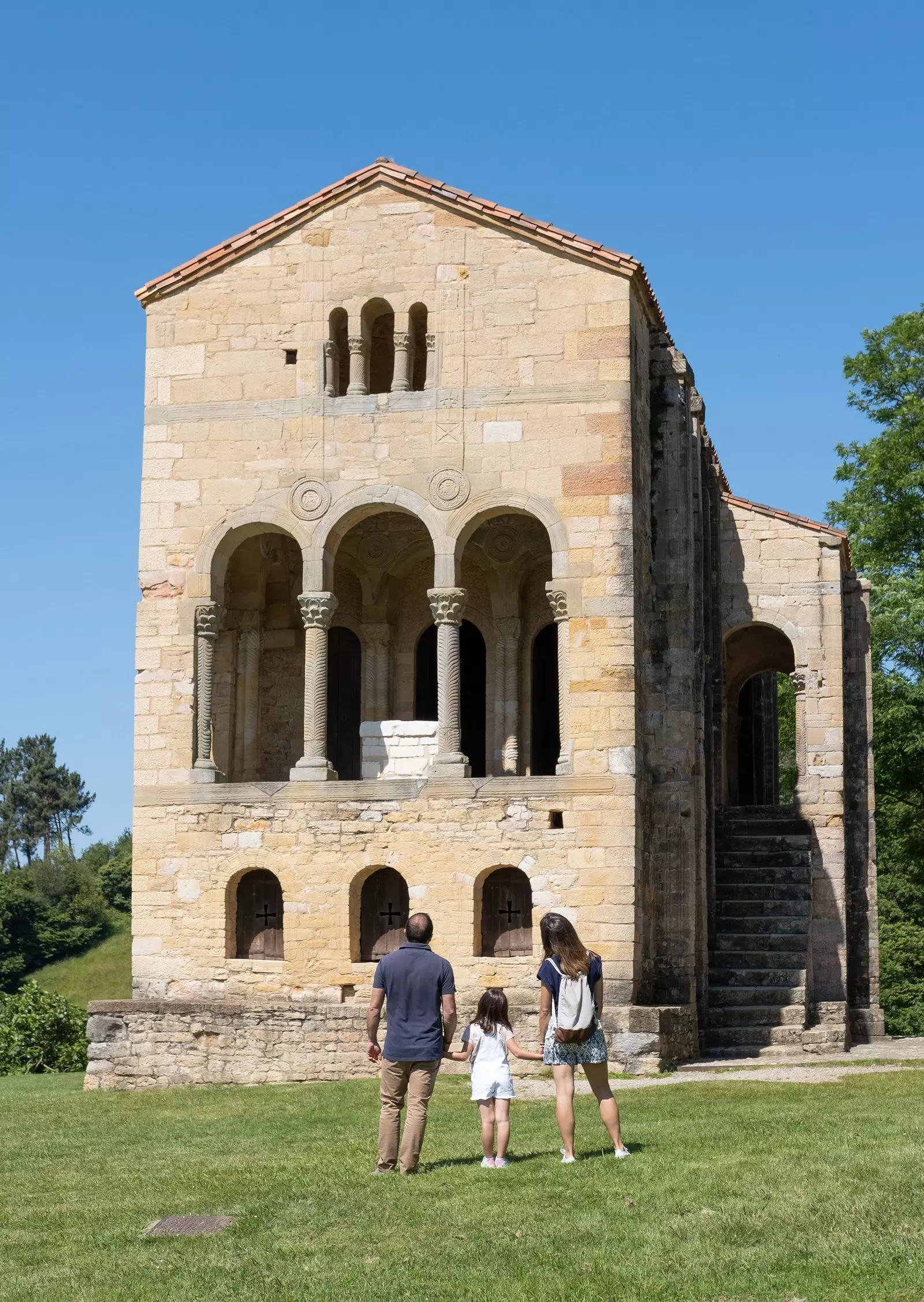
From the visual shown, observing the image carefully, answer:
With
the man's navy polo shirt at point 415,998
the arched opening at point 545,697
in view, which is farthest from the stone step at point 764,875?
the man's navy polo shirt at point 415,998

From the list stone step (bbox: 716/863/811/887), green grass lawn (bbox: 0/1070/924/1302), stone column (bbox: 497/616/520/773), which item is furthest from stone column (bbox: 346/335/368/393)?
green grass lawn (bbox: 0/1070/924/1302)

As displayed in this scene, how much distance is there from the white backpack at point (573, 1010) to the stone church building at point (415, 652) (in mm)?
8472

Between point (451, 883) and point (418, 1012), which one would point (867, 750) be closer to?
point (451, 883)

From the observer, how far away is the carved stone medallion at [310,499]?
23.2 m

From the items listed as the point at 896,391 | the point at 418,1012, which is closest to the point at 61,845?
the point at 896,391

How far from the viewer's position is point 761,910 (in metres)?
26.2

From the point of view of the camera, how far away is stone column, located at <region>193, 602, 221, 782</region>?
913 inches

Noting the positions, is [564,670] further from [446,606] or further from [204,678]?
[204,678]

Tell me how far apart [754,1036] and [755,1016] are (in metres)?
0.44

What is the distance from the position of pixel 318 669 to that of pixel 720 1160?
1222 centimetres

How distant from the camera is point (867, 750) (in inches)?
1142

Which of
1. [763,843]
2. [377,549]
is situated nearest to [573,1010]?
[377,549]

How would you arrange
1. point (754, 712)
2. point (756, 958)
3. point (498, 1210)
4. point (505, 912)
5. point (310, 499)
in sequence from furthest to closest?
point (754, 712), point (756, 958), point (310, 499), point (505, 912), point (498, 1210)

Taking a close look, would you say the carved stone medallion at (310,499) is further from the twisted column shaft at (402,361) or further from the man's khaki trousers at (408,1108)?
the man's khaki trousers at (408,1108)
